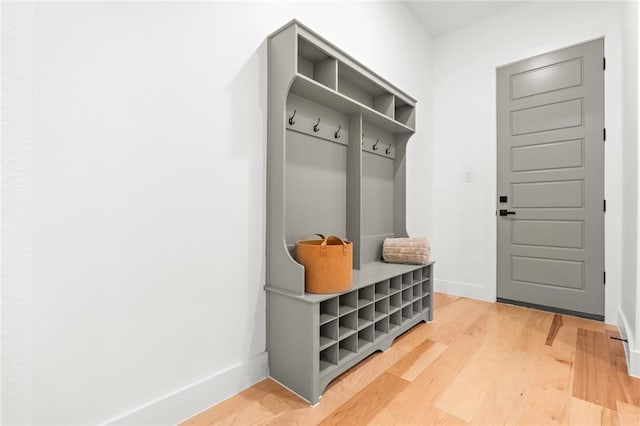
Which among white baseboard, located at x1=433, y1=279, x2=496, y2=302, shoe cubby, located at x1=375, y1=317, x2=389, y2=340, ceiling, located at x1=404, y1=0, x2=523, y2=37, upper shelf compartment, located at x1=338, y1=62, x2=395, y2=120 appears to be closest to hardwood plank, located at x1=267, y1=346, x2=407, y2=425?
shoe cubby, located at x1=375, y1=317, x2=389, y2=340

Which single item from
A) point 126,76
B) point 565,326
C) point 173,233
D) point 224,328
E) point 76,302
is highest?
point 126,76

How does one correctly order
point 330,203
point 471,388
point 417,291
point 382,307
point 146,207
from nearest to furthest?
point 146,207 → point 471,388 → point 382,307 → point 330,203 → point 417,291

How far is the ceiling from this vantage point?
295cm

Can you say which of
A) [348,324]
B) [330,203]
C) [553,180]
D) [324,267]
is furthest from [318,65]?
[553,180]

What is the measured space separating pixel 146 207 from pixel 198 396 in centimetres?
86

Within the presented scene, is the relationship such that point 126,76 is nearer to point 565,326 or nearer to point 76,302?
point 76,302

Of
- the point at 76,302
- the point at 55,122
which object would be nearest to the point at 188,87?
the point at 55,122

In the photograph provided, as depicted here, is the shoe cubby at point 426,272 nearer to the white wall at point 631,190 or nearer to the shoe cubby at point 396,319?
the shoe cubby at point 396,319

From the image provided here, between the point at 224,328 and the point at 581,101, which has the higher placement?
the point at 581,101

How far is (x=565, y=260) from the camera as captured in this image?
2.71 meters

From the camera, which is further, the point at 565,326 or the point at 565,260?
the point at 565,260

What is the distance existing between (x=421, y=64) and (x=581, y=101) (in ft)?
4.76

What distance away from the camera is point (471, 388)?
1.55 m

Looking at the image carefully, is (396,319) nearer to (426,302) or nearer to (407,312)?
(407,312)
